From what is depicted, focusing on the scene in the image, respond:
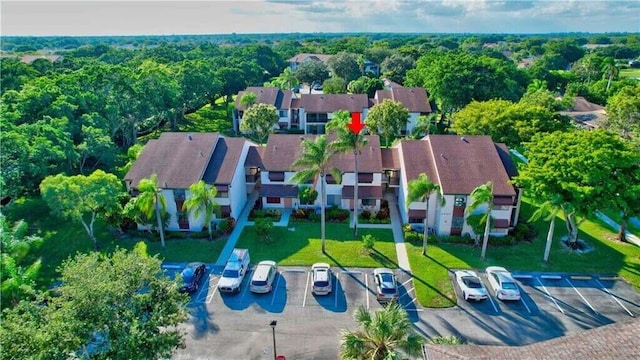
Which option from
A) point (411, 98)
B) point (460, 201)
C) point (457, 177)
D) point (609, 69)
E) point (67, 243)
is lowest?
point (67, 243)

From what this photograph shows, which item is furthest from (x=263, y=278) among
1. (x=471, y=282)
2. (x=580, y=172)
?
(x=580, y=172)

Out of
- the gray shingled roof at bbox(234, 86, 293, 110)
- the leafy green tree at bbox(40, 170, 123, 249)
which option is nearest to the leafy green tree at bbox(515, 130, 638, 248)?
the leafy green tree at bbox(40, 170, 123, 249)

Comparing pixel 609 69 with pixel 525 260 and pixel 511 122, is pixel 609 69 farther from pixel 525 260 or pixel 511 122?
pixel 525 260

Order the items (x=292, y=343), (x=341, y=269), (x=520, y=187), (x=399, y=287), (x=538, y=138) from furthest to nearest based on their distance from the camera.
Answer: (x=538, y=138)
(x=520, y=187)
(x=341, y=269)
(x=399, y=287)
(x=292, y=343)

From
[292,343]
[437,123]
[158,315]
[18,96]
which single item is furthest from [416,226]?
[18,96]

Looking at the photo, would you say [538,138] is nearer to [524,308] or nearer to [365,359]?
[524,308]

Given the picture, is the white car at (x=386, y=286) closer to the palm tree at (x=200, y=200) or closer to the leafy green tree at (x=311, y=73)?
the palm tree at (x=200, y=200)
